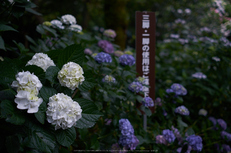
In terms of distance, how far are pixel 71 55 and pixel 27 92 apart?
0.33 metres

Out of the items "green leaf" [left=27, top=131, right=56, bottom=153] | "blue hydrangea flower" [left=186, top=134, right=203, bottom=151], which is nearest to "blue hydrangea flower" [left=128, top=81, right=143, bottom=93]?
"blue hydrangea flower" [left=186, top=134, right=203, bottom=151]

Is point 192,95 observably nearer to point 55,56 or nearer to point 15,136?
point 55,56

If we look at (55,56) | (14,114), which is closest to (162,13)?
(55,56)

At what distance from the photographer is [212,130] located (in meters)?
2.15

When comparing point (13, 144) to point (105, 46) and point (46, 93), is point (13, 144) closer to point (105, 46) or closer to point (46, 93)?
point (46, 93)

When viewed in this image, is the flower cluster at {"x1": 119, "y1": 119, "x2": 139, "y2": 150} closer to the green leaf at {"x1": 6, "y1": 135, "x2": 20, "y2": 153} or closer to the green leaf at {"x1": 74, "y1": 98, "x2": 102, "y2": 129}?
the green leaf at {"x1": 74, "y1": 98, "x2": 102, "y2": 129}

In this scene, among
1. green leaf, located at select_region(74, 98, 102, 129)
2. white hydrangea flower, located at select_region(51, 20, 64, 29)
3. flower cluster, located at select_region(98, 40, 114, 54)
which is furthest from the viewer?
flower cluster, located at select_region(98, 40, 114, 54)

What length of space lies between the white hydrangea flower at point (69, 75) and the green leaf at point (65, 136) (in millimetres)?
201

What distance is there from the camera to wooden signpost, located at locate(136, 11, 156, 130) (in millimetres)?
1891

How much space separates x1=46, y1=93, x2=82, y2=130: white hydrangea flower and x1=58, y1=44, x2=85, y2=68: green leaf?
0.22 m

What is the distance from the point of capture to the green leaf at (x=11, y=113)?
0.80 metres

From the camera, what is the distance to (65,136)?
0.97 m

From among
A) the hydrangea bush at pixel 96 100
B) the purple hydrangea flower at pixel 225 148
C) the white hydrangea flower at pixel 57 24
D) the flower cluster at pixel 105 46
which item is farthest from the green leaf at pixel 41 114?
the purple hydrangea flower at pixel 225 148

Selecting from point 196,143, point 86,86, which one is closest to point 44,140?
point 86,86
